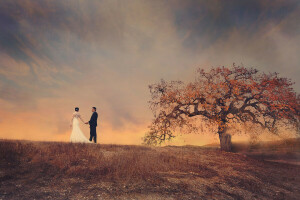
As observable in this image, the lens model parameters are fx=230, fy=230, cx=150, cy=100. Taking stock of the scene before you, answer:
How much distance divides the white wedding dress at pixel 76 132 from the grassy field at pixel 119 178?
9.10 ft

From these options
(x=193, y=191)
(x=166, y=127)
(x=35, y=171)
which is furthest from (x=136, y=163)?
(x=166, y=127)

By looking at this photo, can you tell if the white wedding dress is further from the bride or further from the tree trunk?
the tree trunk

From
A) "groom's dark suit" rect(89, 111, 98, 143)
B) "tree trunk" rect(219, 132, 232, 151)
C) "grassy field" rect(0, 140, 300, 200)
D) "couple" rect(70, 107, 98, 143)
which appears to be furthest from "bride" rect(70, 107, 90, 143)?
"tree trunk" rect(219, 132, 232, 151)

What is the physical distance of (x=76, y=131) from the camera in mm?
20312

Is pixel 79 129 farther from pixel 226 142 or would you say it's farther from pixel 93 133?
pixel 226 142

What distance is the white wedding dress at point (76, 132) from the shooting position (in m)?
20.0

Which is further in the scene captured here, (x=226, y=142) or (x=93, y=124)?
(x=226, y=142)

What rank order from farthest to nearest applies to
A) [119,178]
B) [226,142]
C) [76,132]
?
[226,142], [76,132], [119,178]

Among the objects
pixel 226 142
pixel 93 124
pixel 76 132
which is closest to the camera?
pixel 76 132

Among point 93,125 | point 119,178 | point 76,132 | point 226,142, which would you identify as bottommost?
point 119,178

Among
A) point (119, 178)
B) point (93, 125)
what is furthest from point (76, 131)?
point (119, 178)

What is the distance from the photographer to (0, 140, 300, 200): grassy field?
32.4ft

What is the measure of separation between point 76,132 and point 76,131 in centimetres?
10

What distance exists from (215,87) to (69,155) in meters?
14.9
